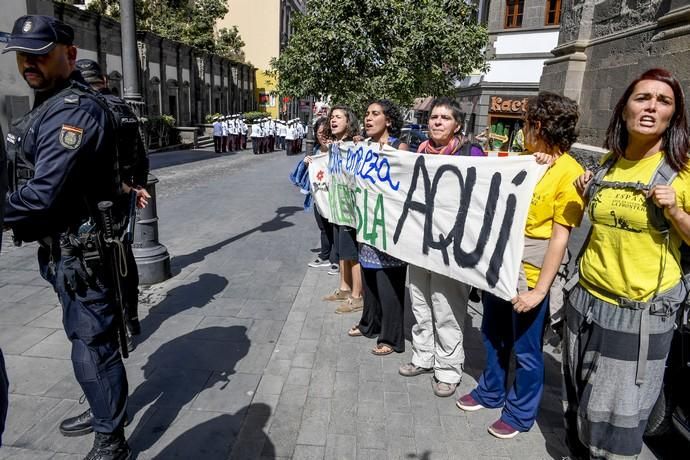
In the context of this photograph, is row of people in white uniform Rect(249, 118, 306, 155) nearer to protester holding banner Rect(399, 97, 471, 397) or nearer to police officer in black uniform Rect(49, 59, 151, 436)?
police officer in black uniform Rect(49, 59, 151, 436)

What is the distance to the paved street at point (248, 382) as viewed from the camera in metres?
2.97

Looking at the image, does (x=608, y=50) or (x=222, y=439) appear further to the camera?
(x=608, y=50)

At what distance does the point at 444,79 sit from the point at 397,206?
8.55 m

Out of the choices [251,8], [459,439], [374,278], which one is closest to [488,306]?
[459,439]

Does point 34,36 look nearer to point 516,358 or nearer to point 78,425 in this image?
point 78,425

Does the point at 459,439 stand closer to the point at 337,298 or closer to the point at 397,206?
the point at 397,206

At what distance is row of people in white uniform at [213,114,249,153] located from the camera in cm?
2502

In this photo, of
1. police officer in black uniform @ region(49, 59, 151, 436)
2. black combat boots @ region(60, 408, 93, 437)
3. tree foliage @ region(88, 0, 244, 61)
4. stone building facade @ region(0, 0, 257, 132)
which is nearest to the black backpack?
police officer in black uniform @ region(49, 59, 151, 436)

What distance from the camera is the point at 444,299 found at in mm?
3512

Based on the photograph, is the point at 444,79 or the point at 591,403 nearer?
the point at 591,403

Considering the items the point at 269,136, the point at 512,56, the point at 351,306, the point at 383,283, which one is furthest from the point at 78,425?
the point at 269,136

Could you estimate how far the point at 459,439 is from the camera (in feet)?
10.0

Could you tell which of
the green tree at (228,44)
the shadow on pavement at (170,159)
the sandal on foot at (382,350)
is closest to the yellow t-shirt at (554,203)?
the sandal on foot at (382,350)

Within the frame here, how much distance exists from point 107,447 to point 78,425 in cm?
44
